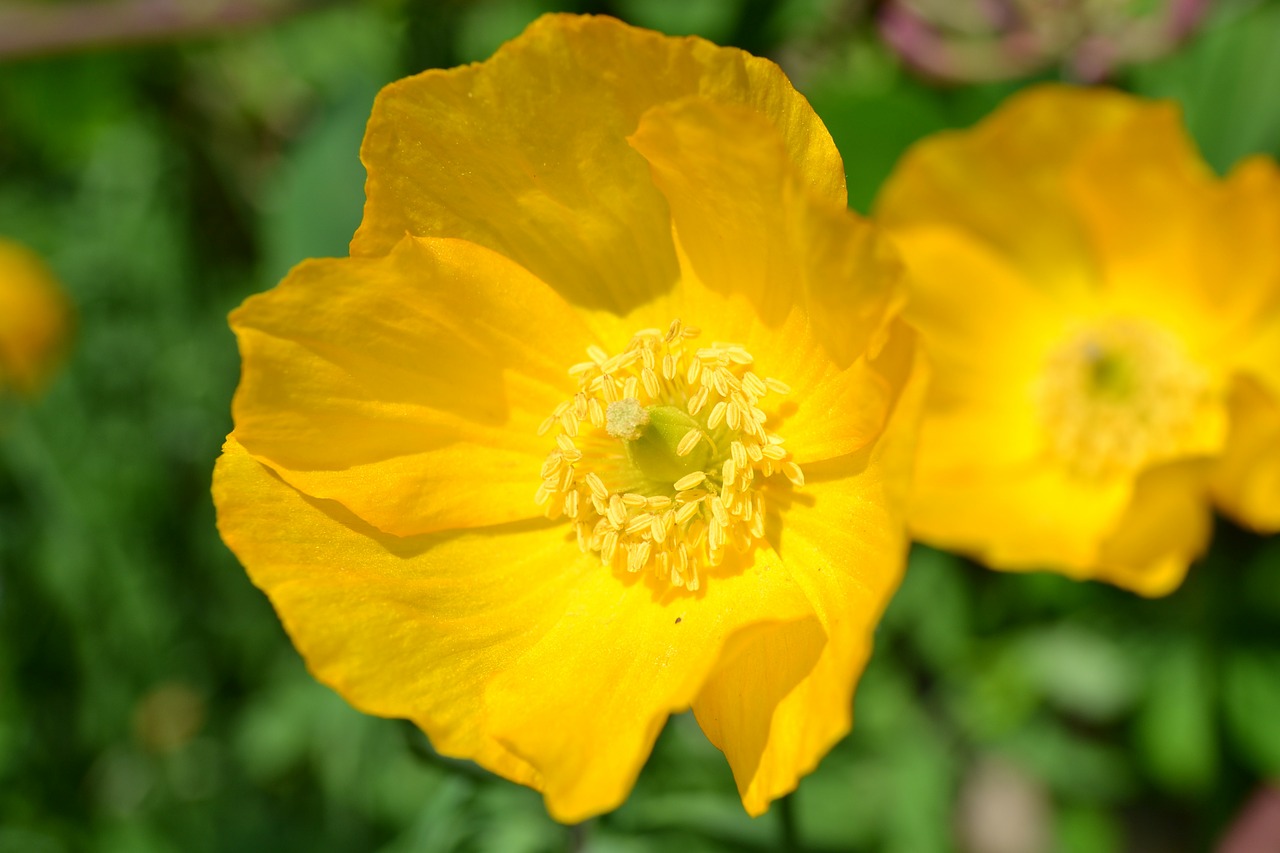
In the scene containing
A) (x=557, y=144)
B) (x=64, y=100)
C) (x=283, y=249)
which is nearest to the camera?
(x=557, y=144)

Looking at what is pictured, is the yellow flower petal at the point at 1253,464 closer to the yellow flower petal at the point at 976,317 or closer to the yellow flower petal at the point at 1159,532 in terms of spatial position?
the yellow flower petal at the point at 1159,532

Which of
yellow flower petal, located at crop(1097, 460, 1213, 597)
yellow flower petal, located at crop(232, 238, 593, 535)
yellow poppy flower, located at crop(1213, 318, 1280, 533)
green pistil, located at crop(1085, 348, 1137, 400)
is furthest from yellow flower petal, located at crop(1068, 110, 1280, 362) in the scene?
yellow flower petal, located at crop(232, 238, 593, 535)

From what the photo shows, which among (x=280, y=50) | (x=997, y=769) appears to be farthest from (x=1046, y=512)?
(x=280, y=50)

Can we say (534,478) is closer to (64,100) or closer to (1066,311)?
(1066,311)

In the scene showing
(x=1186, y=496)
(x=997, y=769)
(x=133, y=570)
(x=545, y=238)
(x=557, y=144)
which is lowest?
(x=997, y=769)

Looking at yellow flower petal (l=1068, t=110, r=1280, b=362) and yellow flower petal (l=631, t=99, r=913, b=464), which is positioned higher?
yellow flower petal (l=631, t=99, r=913, b=464)

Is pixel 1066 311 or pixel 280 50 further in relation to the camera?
pixel 280 50

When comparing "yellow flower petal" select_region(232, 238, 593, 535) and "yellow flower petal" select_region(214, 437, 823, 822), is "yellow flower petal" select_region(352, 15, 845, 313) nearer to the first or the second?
"yellow flower petal" select_region(232, 238, 593, 535)
